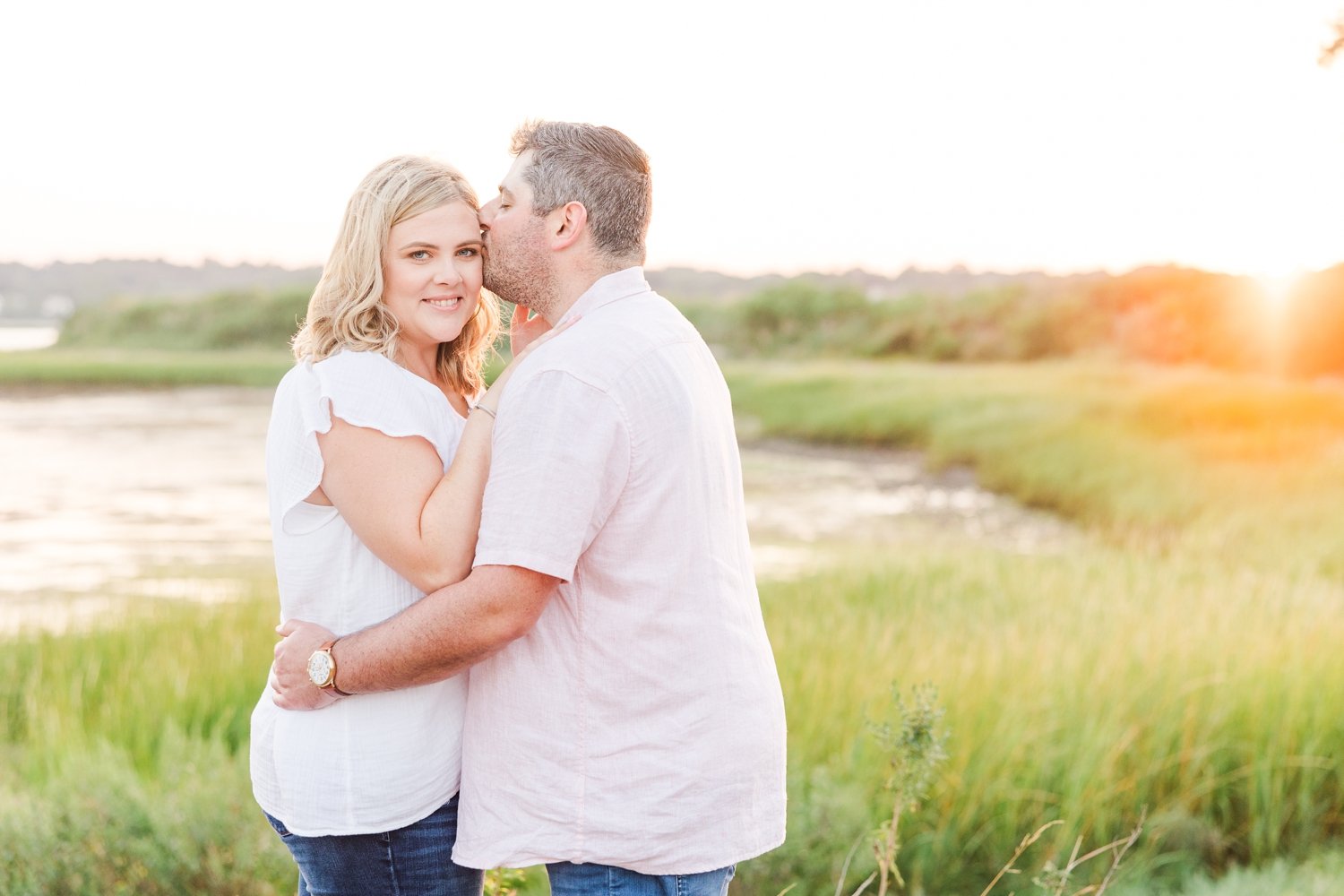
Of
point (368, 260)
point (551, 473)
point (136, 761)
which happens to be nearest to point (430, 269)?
point (368, 260)

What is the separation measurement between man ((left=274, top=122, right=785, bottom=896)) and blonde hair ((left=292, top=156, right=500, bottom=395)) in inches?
10.2

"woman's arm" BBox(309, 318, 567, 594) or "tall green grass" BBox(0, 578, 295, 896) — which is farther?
"tall green grass" BBox(0, 578, 295, 896)

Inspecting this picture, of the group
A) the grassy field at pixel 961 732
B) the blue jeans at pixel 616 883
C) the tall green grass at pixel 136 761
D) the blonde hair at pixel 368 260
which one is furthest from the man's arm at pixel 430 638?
the tall green grass at pixel 136 761

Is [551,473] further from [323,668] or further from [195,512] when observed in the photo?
[195,512]

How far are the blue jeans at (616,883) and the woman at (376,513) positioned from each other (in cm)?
27

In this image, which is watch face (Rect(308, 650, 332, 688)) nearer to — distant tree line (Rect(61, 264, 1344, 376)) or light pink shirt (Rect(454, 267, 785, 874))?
light pink shirt (Rect(454, 267, 785, 874))

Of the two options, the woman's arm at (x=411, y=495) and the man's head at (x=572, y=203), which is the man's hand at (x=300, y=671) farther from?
the man's head at (x=572, y=203)

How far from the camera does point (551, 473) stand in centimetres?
178

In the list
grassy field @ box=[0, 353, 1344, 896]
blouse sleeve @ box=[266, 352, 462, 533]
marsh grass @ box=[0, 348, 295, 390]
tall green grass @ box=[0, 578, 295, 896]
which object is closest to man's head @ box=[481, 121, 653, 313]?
blouse sleeve @ box=[266, 352, 462, 533]

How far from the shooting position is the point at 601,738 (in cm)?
188

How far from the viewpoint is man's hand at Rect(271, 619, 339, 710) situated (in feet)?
6.52

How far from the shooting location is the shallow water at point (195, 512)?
10.7 meters

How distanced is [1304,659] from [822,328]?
40.6m

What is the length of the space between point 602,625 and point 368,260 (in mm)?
807
